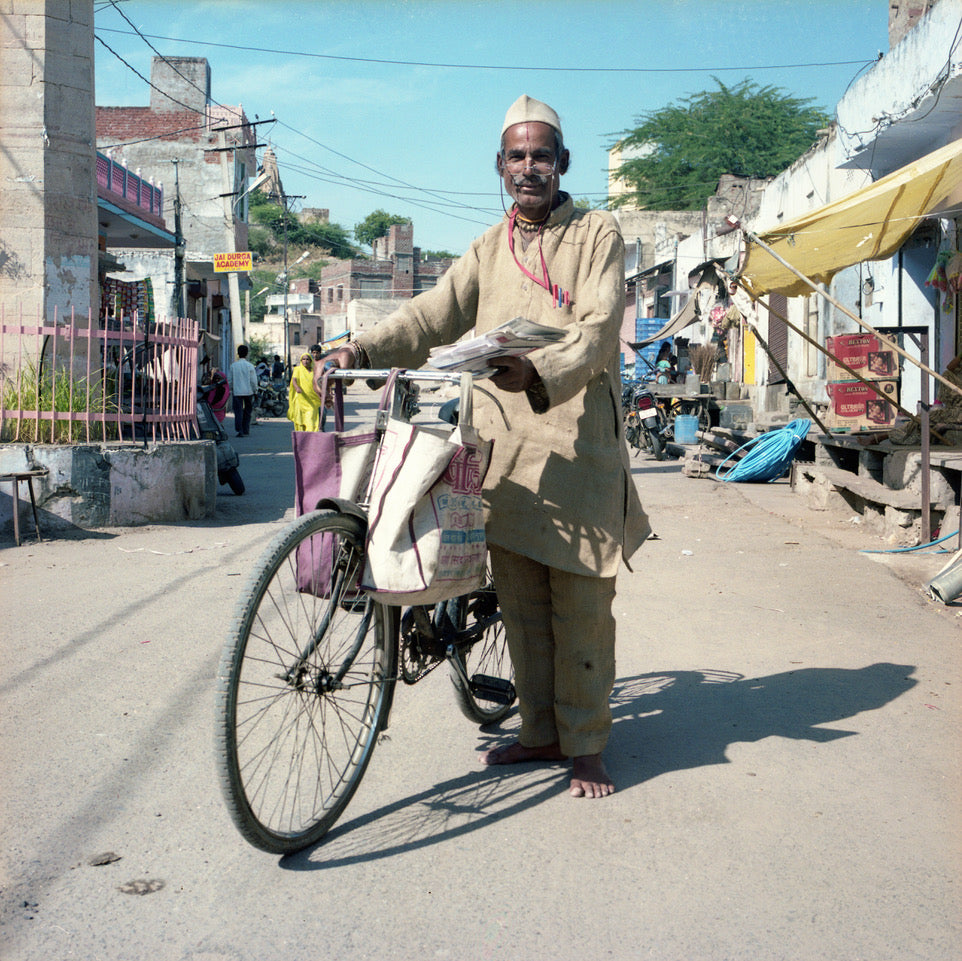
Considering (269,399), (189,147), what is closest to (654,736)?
(269,399)

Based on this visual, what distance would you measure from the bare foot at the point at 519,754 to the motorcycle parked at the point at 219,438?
301 inches

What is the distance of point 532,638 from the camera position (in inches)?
131

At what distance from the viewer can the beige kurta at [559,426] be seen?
3.10 m

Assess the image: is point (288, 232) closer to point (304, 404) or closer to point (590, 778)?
point (304, 404)

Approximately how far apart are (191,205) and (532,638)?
34.9 meters

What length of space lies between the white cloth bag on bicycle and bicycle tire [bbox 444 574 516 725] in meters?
0.54

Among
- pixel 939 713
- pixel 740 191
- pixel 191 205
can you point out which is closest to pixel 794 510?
pixel 939 713

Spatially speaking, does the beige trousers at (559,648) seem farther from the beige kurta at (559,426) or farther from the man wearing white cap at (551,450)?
the beige kurta at (559,426)

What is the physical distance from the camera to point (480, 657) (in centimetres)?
382

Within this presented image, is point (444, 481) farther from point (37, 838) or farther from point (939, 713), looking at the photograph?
point (939, 713)

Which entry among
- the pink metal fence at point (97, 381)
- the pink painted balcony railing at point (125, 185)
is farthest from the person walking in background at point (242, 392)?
the pink metal fence at point (97, 381)

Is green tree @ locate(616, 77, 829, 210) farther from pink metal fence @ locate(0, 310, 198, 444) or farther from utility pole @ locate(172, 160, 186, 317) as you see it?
pink metal fence @ locate(0, 310, 198, 444)

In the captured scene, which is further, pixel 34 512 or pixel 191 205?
pixel 191 205

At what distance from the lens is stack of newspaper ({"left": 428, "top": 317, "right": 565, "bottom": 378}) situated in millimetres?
2494
